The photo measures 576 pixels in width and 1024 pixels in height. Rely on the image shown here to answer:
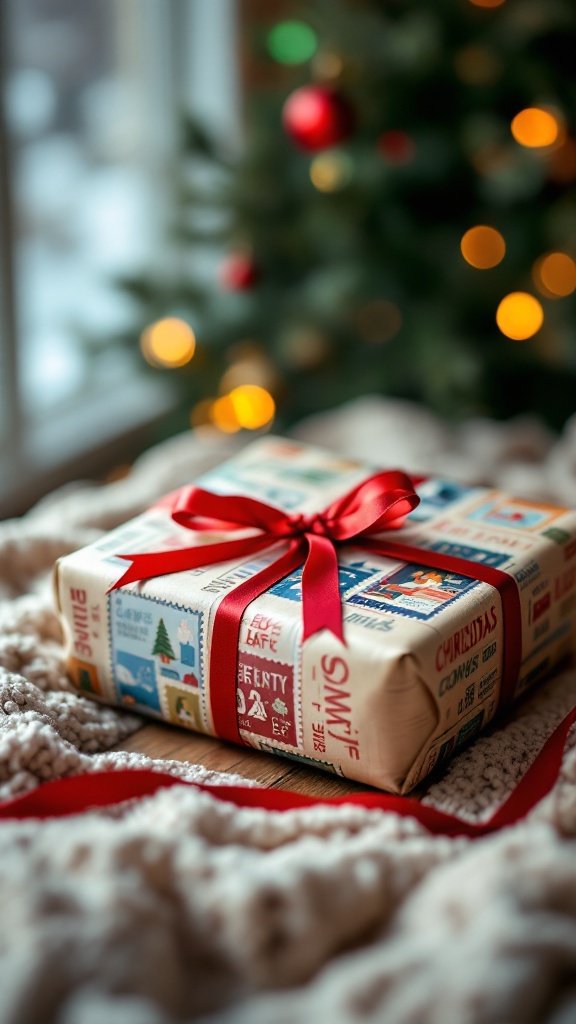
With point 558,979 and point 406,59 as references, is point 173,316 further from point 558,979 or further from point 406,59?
point 558,979

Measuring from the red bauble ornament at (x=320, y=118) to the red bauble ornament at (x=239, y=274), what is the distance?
23 cm

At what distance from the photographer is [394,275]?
1592 mm

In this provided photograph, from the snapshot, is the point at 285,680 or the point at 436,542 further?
the point at 436,542

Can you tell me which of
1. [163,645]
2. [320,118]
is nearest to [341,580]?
[163,645]

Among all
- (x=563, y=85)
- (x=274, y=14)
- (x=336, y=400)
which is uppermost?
(x=274, y=14)

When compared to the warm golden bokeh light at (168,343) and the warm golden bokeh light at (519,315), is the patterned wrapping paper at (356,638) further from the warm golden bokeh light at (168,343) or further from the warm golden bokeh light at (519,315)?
the warm golden bokeh light at (168,343)

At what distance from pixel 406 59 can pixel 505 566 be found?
87 cm

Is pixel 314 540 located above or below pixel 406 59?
below

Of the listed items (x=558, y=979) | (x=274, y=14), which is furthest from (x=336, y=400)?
(x=558, y=979)

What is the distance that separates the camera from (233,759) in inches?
33.4

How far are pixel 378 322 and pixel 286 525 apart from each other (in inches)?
34.9

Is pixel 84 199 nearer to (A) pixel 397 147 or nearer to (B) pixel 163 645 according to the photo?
(A) pixel 397 147

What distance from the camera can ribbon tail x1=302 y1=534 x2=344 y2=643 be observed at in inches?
30.0

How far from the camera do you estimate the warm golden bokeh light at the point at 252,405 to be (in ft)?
5.69
